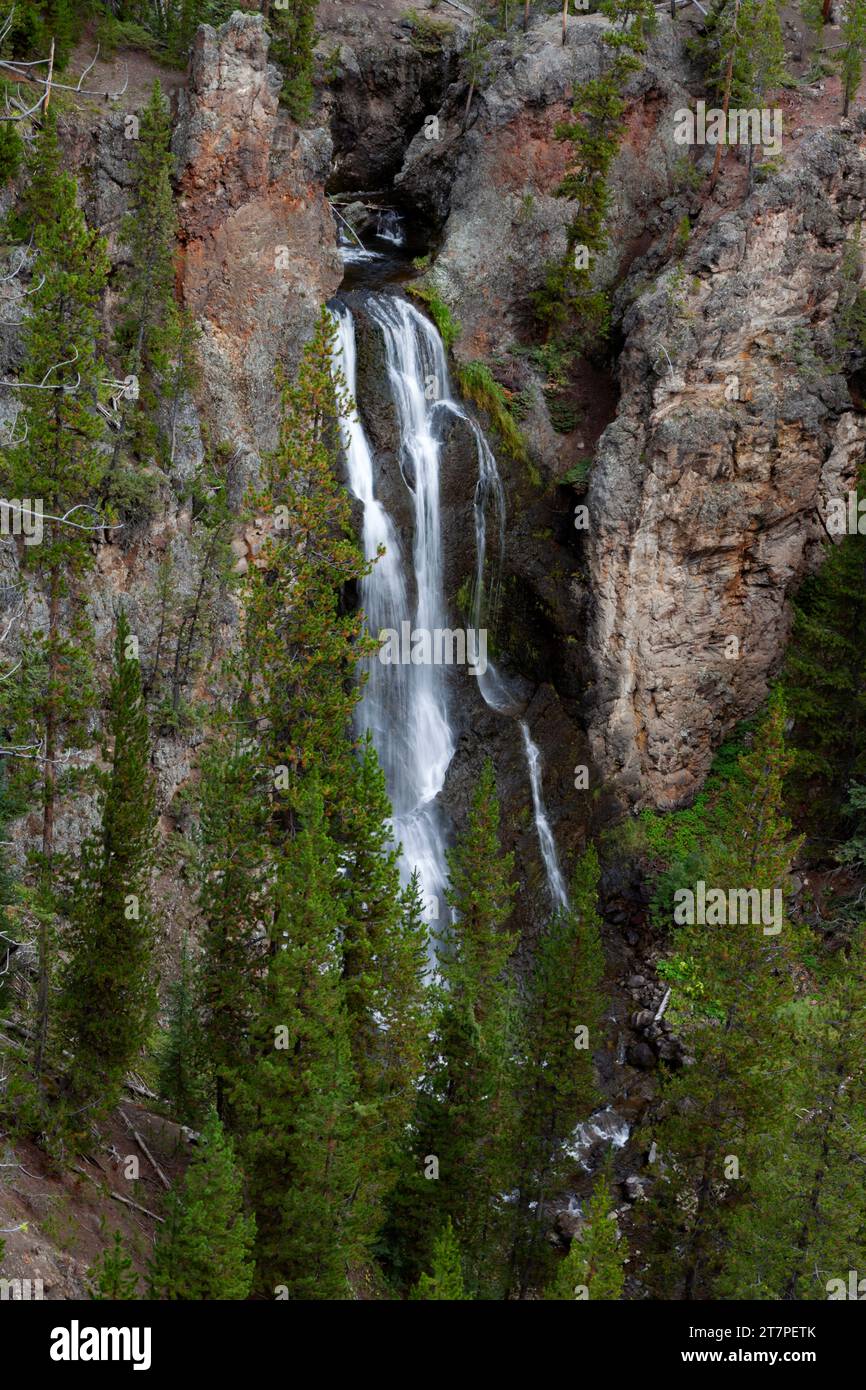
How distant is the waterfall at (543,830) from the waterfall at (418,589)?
30mm

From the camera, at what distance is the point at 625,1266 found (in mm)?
27594

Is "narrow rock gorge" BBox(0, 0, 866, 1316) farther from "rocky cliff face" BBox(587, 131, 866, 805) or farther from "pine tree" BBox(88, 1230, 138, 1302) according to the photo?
"pine tree" BBox(88, 1230, 138, 1302)

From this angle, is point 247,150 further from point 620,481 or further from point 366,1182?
point 366,1182

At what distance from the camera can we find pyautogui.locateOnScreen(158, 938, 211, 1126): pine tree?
2448cm

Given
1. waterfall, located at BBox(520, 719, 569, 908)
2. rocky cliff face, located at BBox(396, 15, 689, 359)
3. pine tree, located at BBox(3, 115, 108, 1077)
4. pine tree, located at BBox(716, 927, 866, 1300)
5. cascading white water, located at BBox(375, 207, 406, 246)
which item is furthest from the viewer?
cascading white water, located at BBox(375, 207, 406, 246)

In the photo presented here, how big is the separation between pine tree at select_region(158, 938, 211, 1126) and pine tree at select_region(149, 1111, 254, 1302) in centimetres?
717

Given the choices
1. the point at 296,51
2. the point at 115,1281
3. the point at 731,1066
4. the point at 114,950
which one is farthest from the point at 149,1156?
the point at 296,51

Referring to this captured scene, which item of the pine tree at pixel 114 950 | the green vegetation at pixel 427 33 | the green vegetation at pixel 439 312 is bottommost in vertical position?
the pine tree at pixel 114 950

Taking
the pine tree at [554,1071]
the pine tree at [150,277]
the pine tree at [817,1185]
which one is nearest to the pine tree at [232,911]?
the pine tree at [554,1071]

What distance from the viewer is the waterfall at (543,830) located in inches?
1422

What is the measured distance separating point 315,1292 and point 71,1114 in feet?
16.1

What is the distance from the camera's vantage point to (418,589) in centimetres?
3631

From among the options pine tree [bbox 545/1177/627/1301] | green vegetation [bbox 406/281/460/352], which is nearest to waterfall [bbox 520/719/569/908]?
green vegetation [bbox 406/281/460/352]

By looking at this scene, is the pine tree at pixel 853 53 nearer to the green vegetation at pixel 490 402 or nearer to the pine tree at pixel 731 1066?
the green vegetation at pixel 490 402
